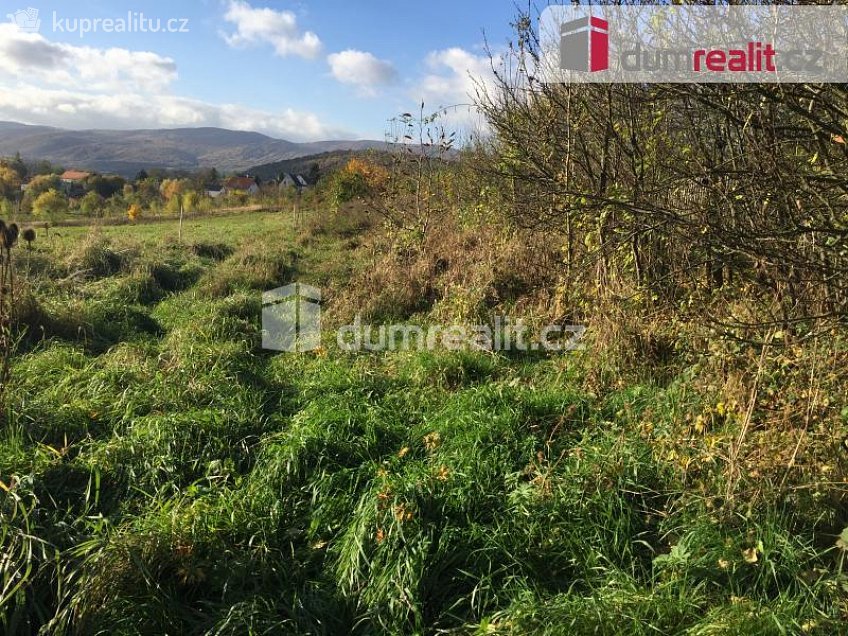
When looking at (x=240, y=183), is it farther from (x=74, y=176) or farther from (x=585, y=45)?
(x=585, y=45)

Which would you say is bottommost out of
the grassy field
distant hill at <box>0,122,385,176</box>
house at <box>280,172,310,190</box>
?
the grassy field

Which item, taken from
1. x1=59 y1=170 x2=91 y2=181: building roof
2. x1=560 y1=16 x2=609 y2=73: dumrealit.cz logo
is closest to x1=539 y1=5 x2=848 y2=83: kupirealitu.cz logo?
x1=560 y1=16 x2=609 y2=73: dumrealit.cz logo

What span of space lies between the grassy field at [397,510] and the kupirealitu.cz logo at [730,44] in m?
2.06

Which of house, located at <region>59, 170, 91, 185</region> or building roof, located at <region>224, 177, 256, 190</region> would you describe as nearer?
house, located at <region>59, 170, 91, 185</region>

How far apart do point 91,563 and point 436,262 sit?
652 cm

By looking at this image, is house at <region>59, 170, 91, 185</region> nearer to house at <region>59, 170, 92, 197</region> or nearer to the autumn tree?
house at <region>59, 170, 92, 197</region>

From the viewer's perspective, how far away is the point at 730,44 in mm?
3375

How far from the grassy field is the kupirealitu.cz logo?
2065 millimetres

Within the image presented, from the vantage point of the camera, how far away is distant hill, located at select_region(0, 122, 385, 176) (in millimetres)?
110312

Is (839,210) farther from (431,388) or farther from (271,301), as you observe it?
(271,301)

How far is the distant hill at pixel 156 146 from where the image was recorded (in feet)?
362

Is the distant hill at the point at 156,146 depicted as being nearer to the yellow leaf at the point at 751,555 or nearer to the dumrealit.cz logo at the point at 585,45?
the dumrealit.cz logo at the point at 585,45

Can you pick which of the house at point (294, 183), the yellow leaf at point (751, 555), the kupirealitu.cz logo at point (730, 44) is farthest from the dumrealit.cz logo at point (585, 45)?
the house at point (294, 183)

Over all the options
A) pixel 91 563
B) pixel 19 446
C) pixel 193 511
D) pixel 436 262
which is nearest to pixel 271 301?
pixel 436 262
